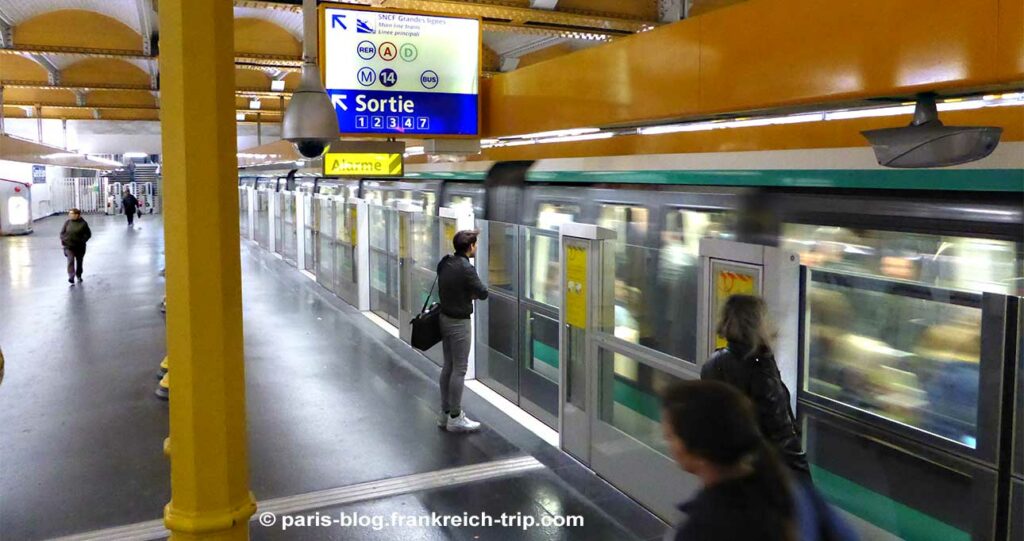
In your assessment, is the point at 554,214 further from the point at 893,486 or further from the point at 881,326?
the point at 893,486

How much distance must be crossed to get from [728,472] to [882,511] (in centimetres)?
221

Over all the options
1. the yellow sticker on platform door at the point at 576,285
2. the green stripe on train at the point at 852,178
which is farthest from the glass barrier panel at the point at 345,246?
the green stripe on train at the point at 852,178

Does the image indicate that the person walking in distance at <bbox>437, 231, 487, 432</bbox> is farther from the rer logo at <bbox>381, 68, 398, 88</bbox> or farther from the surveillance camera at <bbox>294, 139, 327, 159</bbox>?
the surveillance camera at <bbox>294, 139, 327, 159</bbox>

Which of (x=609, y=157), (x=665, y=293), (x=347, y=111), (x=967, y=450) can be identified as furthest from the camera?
(x=347, y=111)

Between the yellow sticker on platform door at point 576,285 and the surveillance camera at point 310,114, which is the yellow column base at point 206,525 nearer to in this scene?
the surveillance camera at point 310,114

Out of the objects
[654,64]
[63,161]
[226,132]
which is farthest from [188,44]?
[63,161]

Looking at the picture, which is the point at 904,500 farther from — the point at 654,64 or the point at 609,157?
the point at 609,157

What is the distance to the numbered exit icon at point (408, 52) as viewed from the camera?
6457mm

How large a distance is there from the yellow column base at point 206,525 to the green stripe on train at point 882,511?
267 cm

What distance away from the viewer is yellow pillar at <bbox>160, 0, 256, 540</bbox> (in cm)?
269

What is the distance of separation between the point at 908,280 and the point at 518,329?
14.2 feet

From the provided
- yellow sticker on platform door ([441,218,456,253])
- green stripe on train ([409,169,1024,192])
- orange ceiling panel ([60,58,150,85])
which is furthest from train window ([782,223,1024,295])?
orange ceiling panel ([60,58,150,85])

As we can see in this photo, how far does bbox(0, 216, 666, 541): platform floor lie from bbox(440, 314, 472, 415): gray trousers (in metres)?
0.31

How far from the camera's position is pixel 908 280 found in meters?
3.59
